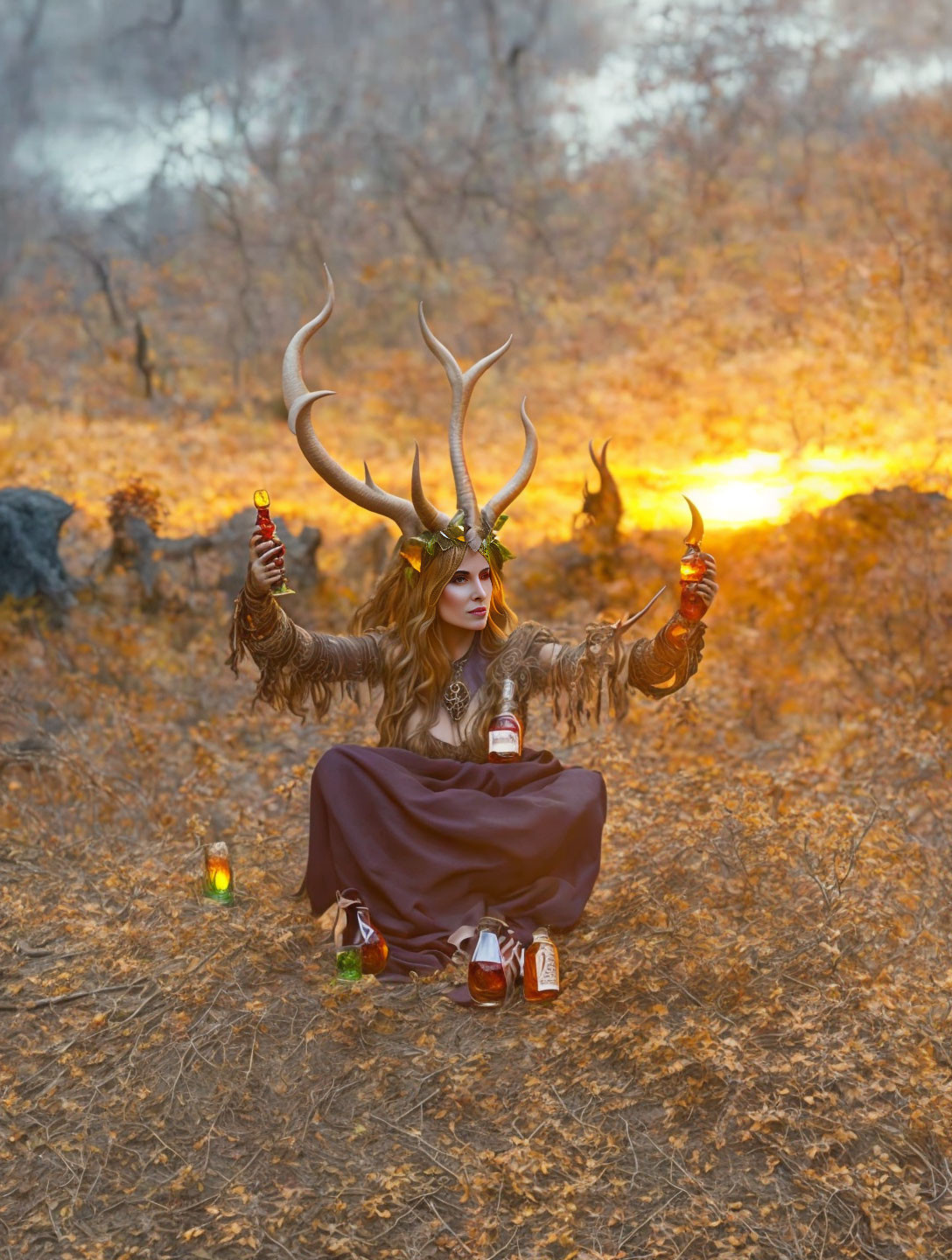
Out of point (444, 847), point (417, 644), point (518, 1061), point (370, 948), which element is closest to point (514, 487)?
point (417, 644)

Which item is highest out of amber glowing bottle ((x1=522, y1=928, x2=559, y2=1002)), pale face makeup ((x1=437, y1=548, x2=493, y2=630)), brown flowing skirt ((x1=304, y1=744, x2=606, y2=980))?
pale face makeup ((x1=437, y1=548, x2=493, y2=630))

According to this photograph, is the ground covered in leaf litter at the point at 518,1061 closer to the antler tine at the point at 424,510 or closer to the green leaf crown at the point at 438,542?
the green leaf crown at the point at 438,542

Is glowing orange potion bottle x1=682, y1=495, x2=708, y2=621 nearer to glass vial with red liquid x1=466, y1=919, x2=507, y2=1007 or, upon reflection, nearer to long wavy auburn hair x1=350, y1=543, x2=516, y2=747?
long wavy auburn hair x1=350, y1=543, x2=516, y2=747

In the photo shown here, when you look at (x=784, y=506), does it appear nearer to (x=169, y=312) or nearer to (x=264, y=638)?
(x=264, y=638)

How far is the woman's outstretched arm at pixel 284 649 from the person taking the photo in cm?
378

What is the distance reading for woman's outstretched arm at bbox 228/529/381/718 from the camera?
12.4 feet

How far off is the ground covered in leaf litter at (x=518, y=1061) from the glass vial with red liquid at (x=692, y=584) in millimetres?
934

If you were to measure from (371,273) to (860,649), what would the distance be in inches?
351

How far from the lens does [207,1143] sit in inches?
126

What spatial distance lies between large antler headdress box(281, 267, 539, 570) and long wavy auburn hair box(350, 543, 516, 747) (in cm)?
6

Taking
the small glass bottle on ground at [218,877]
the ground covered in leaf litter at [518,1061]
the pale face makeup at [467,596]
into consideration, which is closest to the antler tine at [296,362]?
the pale face makeup at [467,596]

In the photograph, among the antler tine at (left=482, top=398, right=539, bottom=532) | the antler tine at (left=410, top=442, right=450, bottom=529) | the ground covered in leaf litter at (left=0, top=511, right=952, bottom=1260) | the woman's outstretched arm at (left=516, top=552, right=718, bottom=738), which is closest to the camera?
the ground covered in leaf litter at (left=0, top=511, right=952, bottom=1260)

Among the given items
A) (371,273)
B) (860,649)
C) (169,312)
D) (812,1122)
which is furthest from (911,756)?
(169,312)

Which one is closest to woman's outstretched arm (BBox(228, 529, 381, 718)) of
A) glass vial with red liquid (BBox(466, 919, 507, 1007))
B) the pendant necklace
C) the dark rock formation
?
the pendant necklace
